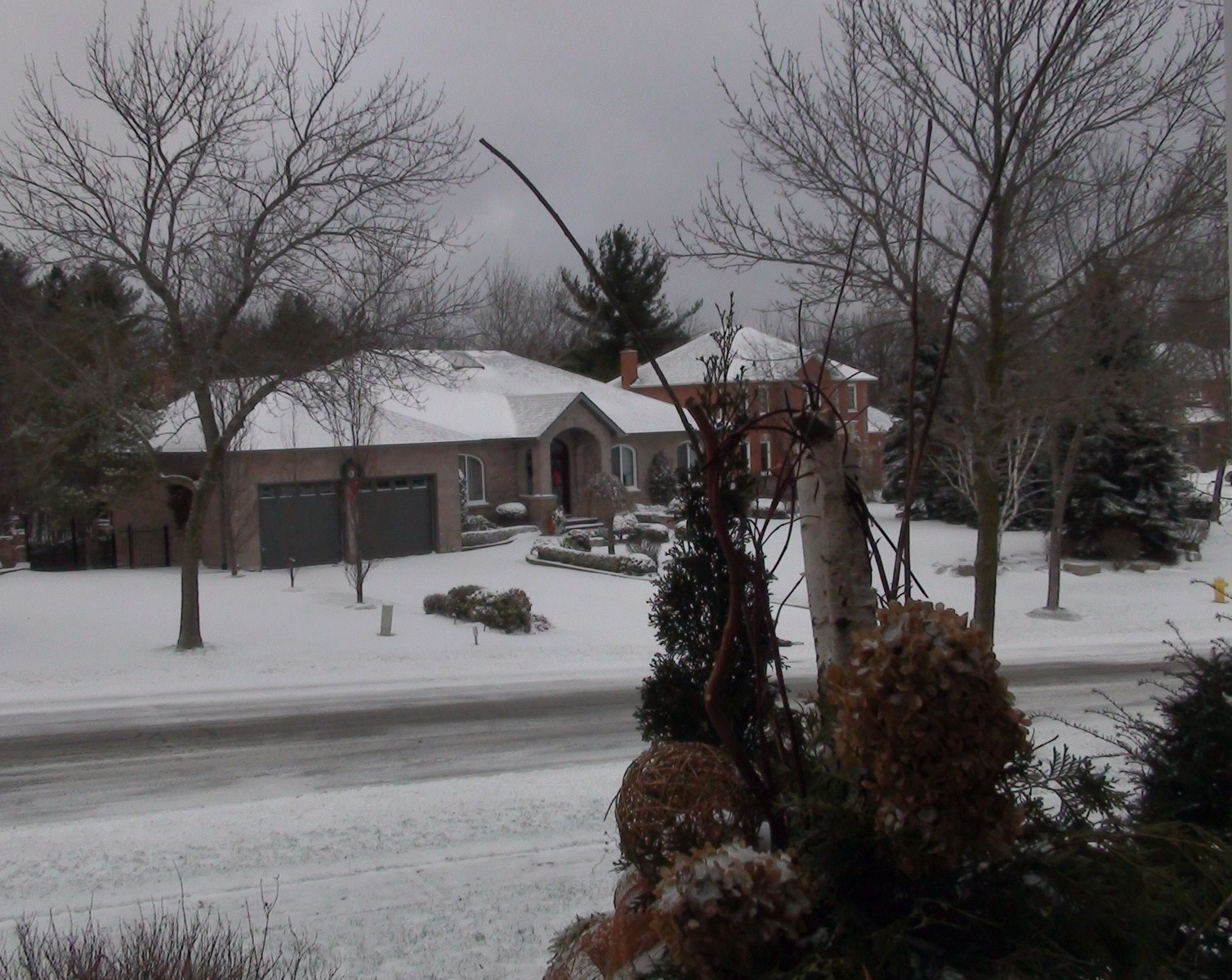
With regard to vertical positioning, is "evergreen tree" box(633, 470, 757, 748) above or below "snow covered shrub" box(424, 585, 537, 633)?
above

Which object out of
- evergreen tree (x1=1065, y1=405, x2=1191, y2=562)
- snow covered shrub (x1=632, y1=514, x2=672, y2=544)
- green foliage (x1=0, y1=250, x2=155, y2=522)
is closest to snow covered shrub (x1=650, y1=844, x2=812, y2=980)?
green foliage (x1=0, y1=250, x2=155, y2=522)

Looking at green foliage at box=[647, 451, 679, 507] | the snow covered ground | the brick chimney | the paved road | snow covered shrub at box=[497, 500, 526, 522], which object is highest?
the brick chimney

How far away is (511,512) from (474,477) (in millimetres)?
2026

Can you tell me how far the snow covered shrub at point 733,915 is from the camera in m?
3.12

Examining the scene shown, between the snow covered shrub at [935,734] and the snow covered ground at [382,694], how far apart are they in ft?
12.4

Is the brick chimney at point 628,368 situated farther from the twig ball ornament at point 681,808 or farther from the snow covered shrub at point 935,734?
the snow covered shrub at point 935,734

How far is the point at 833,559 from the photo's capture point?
3832 millimetres

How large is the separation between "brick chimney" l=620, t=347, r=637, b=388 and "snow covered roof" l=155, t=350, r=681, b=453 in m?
5.39

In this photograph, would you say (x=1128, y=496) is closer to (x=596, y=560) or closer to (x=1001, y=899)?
(x=596, y=560)

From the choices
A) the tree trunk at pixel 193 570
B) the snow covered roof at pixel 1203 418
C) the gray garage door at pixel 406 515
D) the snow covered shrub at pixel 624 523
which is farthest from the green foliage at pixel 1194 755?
the snow covered roof at pixel 1203 418

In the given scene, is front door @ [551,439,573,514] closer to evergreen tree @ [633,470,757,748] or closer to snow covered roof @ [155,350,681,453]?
snow covered roof @ [155,350,681,453]

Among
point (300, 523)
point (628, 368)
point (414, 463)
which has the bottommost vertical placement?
point (300, 523)

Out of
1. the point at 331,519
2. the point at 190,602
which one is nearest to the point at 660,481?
the point at 331,519

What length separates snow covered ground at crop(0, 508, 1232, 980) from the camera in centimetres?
738
